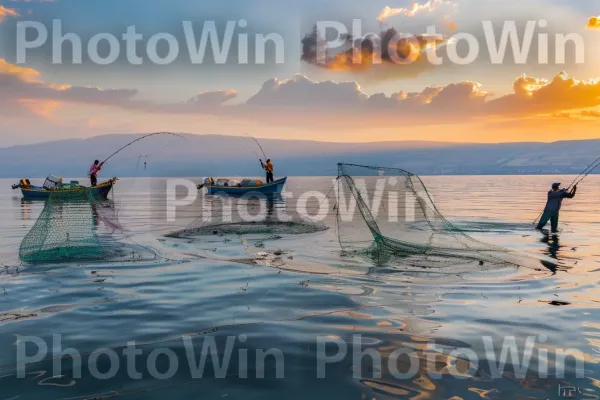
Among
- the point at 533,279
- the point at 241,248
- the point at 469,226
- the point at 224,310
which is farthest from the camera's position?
the point at 469,226

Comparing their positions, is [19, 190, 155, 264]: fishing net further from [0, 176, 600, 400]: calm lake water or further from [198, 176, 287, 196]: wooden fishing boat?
[198, 176, 287, 196]: wooden fishing boat

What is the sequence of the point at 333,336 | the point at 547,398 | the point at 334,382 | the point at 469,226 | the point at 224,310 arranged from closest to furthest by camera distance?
the point at 547,398
the point at 334,382
the point at 333,336
the point at 224,310
the point at 469,226

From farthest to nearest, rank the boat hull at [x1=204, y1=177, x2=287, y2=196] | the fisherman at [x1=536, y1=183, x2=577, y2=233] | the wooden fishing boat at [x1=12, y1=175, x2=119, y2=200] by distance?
the boat hull at [x1=204, y1=177, x2=287, y2=196]
the wooden fishing boat at [x1=12, y1=175, x2=119, y2=200]
the fisherman at [x1=536, y1=183, x2=577, y2=233]

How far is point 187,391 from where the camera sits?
5.55m

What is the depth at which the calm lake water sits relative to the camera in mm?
5672

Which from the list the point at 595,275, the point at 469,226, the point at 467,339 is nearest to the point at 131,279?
the point at 467,339

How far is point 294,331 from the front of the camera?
7500mm

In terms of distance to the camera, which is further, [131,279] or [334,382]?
[131,279]

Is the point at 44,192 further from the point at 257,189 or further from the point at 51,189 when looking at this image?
the point at 257,189

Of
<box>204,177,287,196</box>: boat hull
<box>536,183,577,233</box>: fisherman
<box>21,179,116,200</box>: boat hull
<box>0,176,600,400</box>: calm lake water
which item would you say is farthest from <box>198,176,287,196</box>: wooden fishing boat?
<box>0,176,600,400</box>: calm lake water

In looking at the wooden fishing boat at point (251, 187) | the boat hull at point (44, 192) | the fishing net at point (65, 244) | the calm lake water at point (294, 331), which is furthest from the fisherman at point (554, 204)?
the boat hull at point (44, 192)

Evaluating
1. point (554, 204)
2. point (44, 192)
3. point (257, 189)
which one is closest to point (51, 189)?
point (44, 192)

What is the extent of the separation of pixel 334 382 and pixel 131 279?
6.99 metres

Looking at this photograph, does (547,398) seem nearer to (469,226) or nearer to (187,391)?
(187,391)
